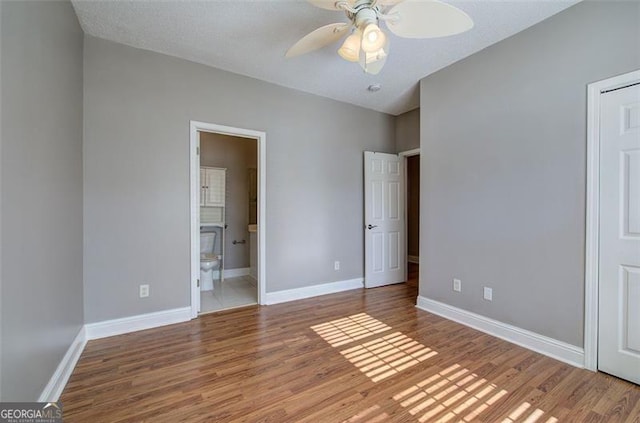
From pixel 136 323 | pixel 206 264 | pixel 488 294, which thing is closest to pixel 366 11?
pixel 488 294

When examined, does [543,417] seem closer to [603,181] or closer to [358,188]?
[603,181]

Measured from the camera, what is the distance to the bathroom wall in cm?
456

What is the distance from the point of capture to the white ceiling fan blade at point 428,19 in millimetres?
1564

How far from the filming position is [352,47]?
77.1 inches

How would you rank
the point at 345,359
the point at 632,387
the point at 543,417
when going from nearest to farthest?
the point at 543,417, the point at 632,387, the point at 345,359

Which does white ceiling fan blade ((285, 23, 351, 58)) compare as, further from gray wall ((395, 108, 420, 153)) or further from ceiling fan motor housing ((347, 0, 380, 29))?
gray wall ((395, 108, 420, 153))

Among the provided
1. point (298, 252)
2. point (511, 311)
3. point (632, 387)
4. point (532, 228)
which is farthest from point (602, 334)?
point (298, 252)

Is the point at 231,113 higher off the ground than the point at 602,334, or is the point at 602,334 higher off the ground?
the point at 231,113

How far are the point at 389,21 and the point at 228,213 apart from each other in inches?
149

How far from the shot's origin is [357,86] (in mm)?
3455

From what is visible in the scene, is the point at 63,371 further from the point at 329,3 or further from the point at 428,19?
the point at 428,19

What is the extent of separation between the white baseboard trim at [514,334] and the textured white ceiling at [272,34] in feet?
8.45

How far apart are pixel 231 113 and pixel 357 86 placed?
158 centimetres

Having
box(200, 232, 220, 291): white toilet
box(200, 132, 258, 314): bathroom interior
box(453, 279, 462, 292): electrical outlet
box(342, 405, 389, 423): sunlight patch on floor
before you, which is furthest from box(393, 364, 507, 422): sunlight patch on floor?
box(200, 232, 220, 291): white toilet
